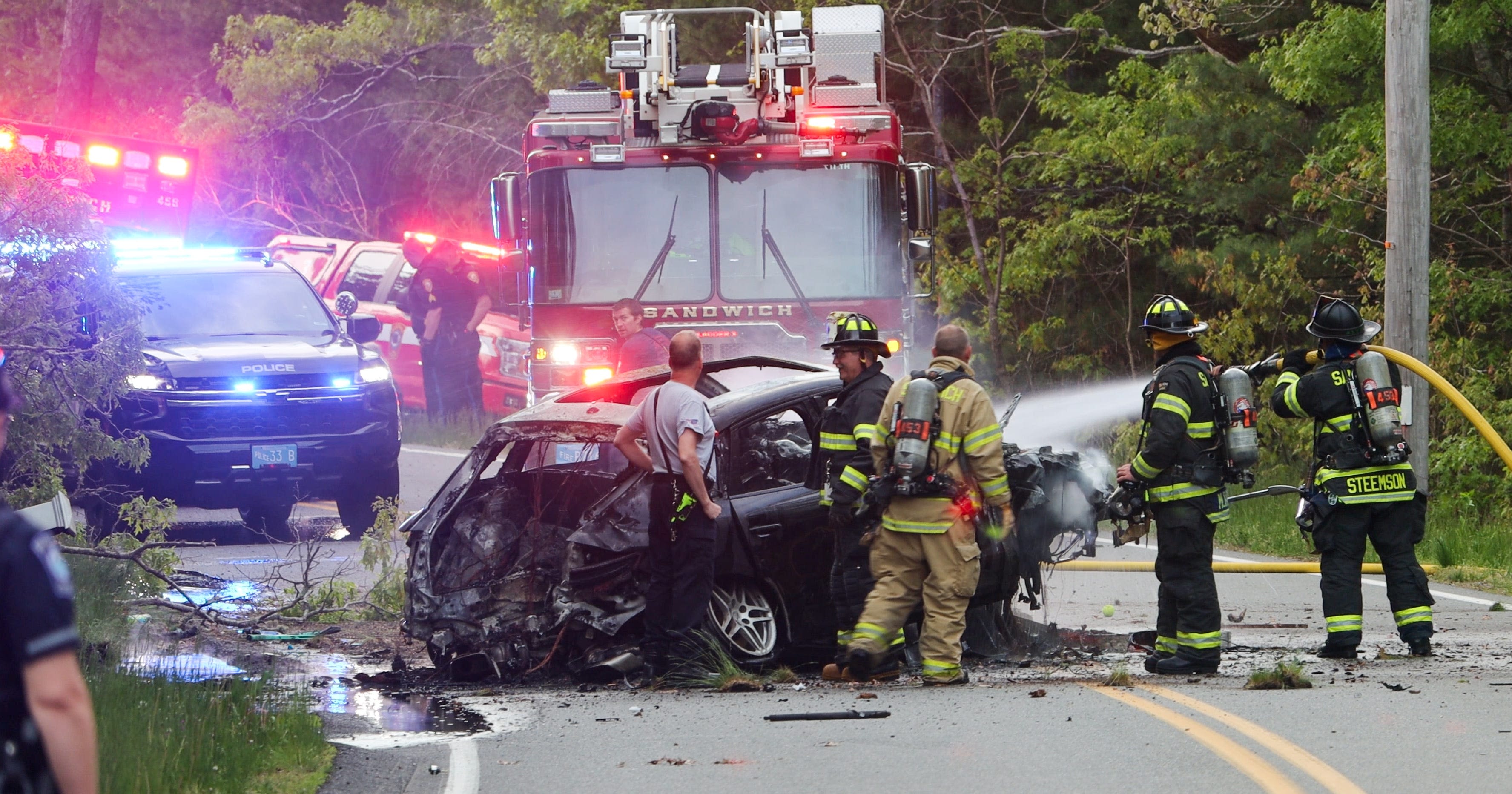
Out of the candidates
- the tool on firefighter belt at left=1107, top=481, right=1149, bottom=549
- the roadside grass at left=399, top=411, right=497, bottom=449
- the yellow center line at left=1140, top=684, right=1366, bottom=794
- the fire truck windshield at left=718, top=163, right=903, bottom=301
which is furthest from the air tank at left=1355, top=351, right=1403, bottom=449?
the roadside grass at left=399, top=411, right=497, bottom=449

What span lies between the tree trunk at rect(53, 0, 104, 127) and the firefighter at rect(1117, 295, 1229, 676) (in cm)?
2004

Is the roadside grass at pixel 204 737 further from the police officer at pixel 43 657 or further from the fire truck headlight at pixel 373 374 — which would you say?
the fire truck headlight at pixel 373 374

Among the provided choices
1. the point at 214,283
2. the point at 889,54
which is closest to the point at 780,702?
the point at 214,283

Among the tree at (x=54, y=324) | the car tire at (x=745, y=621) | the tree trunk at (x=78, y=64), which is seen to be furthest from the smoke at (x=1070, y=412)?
the tree trunk at (x=78, y=64)

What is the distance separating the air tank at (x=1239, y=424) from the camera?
7895 mm

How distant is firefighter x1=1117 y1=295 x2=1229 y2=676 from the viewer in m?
7.79

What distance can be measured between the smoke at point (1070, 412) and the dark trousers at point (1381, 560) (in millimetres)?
2234

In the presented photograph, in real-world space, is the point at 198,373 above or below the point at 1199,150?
→ below

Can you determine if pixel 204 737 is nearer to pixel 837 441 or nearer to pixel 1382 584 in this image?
pixel 837 441

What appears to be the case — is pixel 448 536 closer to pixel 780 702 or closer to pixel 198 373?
pixel 780 702

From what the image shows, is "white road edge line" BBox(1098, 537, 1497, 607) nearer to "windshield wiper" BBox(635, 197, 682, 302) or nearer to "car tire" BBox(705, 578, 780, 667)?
"car tire" BBox(705, 578, 780, 667)

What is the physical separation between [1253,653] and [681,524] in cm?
297

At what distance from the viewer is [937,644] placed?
7531 millimetres

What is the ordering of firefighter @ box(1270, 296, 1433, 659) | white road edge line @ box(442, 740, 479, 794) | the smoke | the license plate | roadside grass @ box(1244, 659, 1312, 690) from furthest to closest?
1. the smoke
2. the license plate
3. firefighter @ box(1270, 296, 1433, 659)
4. roadside grass @ box(1244, 659, 1312, 690)
5. white road edge line @ box(442, 740, 479, 794)
